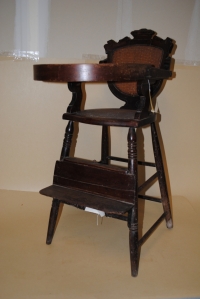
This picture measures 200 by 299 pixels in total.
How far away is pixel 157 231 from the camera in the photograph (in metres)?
1.55

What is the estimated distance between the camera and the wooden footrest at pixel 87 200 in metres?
1.13

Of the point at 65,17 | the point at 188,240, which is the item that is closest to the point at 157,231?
the point at 188,240

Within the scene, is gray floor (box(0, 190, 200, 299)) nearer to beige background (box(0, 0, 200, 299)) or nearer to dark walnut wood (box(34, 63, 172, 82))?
beige background (box(0, 0, 200, 299))

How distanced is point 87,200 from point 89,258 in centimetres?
30

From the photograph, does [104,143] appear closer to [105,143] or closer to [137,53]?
[105,143]

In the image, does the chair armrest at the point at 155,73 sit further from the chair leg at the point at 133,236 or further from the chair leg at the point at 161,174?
the chair leg at the point at 133,236

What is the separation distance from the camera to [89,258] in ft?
4.28

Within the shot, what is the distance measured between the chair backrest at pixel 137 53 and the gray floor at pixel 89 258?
0.70m

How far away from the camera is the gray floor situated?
44.0 inches

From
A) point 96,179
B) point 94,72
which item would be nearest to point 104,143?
point 96,179

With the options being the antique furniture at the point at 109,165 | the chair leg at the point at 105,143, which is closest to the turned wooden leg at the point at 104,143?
the chair leg at the point at 105,143

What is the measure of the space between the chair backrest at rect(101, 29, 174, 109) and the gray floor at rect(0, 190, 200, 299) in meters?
0.70

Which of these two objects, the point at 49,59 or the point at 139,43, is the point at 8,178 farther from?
the point at 139,43

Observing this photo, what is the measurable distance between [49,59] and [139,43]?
54cm
